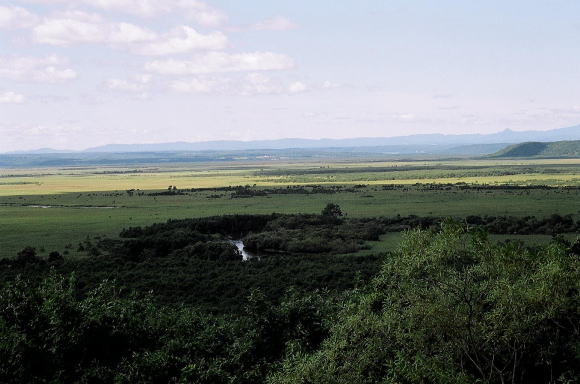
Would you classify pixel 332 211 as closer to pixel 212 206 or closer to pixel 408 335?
pixel 212 206

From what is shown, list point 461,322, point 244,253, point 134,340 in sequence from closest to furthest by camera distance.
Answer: point 461,322 < point 134,340 < point 244,253

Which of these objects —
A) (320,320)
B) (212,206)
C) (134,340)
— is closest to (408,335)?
(320,320)

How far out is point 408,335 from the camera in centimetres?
1938

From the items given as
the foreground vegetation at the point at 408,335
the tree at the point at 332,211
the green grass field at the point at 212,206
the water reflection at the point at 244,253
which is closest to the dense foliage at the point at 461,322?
the foreground vegetation at the point at 408,335

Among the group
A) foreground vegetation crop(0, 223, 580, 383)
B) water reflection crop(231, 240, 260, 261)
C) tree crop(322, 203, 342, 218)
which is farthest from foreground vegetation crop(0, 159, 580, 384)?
tree crop(322, 203, 342, 218)

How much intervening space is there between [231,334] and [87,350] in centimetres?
606

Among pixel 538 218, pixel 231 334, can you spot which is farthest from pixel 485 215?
pixel 231 334

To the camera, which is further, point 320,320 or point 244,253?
point 244,253

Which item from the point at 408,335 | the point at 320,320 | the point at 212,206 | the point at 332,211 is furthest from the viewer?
the point at 212,206

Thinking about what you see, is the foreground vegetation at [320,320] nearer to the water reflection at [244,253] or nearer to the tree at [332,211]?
the water reflection at [244,253]

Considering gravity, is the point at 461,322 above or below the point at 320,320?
above

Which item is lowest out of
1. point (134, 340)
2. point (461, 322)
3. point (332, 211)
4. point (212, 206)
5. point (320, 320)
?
point (332, 211)

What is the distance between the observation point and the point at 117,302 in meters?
27.0

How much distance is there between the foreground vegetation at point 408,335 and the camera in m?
18.9
